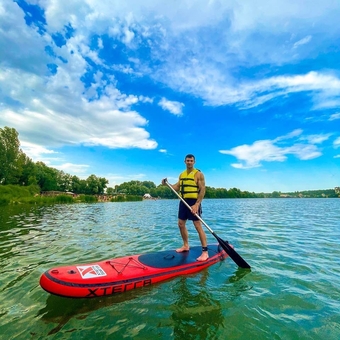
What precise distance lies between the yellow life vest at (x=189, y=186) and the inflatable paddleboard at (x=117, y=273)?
6.07 ft

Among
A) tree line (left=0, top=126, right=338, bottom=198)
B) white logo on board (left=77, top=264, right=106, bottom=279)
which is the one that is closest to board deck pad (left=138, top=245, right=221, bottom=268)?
white logo on board (left=77, top=264, right=106, bottom=279)

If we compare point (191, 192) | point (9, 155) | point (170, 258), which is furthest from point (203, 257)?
point (9, 155)

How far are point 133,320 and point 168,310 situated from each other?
27.8 inches

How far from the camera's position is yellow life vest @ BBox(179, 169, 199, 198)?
6.96 meters

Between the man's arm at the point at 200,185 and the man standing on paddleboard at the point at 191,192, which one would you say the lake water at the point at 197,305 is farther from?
the man's arm at the point at 200,185

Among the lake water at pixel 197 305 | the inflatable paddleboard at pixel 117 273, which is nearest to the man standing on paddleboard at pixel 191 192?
the inflatable paddleboard at pixel 117 273

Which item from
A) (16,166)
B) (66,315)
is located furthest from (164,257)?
(16,166)

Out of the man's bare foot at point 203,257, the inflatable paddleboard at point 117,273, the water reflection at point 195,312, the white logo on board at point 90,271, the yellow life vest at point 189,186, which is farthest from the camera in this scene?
the yellow life vest at point 189,186

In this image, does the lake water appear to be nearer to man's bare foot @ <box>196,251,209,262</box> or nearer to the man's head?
man's bare foot @ <box>196,251,209,262</box>

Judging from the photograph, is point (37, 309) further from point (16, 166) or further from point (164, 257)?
point (16, 166)

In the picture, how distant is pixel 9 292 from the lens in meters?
5.07

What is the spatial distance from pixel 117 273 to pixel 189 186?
3.20 metres

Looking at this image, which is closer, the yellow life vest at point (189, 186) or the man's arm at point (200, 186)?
the man's arm at point (200, 186)

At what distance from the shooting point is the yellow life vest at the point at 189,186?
6961mm
